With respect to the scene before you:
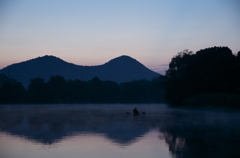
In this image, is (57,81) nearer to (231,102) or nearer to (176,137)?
(231,102)

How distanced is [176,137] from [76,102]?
12691cm

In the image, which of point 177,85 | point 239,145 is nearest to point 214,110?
point 177,85

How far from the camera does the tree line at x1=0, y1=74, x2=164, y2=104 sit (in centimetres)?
13500

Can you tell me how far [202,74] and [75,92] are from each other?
83277mm

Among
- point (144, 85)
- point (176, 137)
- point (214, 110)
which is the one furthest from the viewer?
point (144, 85)

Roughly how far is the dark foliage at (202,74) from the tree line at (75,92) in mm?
58270

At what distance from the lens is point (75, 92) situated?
148 metres

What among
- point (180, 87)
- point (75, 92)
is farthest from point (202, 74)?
point (75, 92)

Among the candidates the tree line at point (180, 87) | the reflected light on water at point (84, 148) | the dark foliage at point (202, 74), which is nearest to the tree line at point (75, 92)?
the tree line at point (180, 87)

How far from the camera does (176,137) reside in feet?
79.4

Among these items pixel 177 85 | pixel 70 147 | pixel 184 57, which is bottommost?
pixel 70 147

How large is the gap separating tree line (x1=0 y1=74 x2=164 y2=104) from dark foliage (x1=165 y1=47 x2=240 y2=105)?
5827cm

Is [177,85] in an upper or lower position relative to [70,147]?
upper

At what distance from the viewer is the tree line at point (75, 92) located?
135 metres
